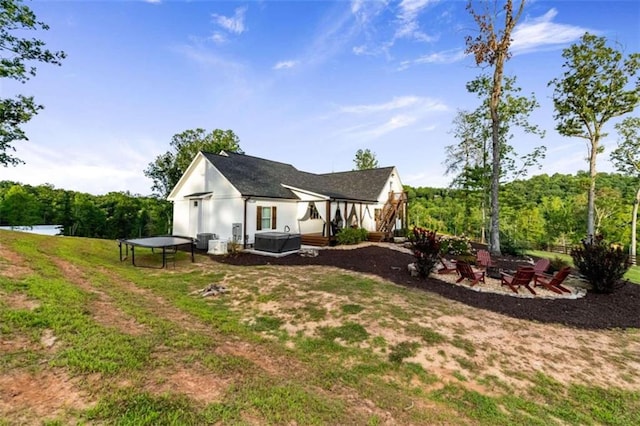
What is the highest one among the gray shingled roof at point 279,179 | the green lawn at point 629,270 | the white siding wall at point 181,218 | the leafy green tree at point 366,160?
the leafy green tree at point 366,160

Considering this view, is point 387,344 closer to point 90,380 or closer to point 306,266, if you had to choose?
point 90,380

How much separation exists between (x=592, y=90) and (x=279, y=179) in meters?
22.9

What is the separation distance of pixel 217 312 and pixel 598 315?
361 inches

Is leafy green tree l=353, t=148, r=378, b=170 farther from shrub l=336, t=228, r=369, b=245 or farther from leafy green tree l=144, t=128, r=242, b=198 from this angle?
shrub l=336, t=228, r=369, b=245

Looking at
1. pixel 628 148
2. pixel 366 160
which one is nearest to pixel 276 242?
pixel 628 148

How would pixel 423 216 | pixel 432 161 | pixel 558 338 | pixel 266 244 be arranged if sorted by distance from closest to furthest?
pixel 558 338 → pixel 266 244 → pixel 432 161 → pixel 423 216

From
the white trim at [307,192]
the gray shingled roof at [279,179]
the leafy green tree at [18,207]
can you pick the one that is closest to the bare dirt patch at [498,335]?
the white trim at [307,192]

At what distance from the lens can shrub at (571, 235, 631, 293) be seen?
8.23 m

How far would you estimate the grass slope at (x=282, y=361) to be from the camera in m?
2.83

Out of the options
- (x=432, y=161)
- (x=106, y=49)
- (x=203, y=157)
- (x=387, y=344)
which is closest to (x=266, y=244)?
(x=203, y=157)

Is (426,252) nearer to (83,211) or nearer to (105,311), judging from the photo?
(105,311)

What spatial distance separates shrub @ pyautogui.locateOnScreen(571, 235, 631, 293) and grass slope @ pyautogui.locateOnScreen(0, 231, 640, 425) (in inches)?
120

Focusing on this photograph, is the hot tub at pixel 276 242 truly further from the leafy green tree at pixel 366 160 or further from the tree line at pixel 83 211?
the leafy green tree at pixel 366 160

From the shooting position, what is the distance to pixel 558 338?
5.33 meters
